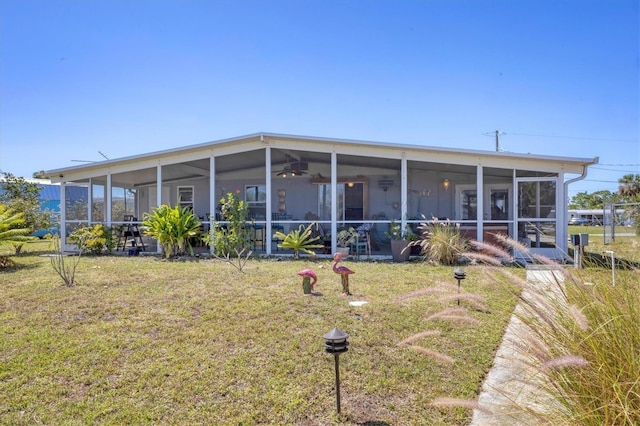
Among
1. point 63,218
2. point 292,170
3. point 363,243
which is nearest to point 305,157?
point 292,170

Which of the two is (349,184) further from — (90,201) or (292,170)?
(90,201)

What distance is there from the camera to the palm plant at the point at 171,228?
10367 mm

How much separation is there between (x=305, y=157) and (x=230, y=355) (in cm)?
1018

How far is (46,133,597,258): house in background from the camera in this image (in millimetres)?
9969

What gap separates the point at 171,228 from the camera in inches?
408

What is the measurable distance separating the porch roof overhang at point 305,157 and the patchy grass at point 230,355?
16.0ft

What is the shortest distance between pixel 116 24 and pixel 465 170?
10875 millimetres

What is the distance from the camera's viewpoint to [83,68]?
432 inches

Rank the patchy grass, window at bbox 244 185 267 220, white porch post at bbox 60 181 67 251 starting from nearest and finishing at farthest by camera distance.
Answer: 1. the patchy grass
2. white porch post at bbox 60 181 67 251
3. window at bbox 244 185 267 220

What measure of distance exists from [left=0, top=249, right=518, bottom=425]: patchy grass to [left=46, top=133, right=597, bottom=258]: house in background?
4958 mm

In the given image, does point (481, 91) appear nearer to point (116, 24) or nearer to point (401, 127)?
point (401, 127)

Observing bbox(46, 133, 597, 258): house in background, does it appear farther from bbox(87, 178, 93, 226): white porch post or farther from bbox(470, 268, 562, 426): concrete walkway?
bbox(470, 268, 562, 426): concrete walkway

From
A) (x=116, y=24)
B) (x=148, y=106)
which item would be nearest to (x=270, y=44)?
(x=116, y=24)

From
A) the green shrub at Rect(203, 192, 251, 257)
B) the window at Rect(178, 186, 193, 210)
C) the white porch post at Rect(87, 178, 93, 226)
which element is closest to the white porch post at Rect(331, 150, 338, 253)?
the green shrub at Rect(203, 192, 251, 257)
